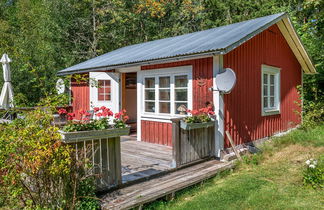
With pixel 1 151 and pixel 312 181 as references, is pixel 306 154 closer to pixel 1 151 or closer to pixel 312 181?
pixel 312 181

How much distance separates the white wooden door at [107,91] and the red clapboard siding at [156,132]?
4.84 feet

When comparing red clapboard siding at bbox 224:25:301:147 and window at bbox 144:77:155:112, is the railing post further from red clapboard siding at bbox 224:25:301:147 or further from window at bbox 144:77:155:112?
window at bbox 144:77:155:112

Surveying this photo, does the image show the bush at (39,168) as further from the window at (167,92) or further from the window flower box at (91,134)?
the window at (167,92)

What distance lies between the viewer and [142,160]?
219 inches

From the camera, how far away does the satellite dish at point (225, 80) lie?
5223 mm

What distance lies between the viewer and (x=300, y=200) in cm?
389

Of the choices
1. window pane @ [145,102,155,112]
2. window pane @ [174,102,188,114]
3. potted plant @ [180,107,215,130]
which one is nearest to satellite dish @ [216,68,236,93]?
potted plant @ [180,107,215,130]

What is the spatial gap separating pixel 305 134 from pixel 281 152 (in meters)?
1.79

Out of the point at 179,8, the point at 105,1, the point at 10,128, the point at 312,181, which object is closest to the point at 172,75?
the point at 312,181

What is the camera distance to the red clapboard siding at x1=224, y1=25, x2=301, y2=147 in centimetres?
618

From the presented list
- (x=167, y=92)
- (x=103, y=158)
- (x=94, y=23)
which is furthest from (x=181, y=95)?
(x=94, y=23)

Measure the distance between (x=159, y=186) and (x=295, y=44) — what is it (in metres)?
7.12

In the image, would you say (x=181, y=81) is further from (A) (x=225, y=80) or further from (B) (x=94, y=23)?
(B) (x=94, y=23)

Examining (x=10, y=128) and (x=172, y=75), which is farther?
(x=172, y=75)
